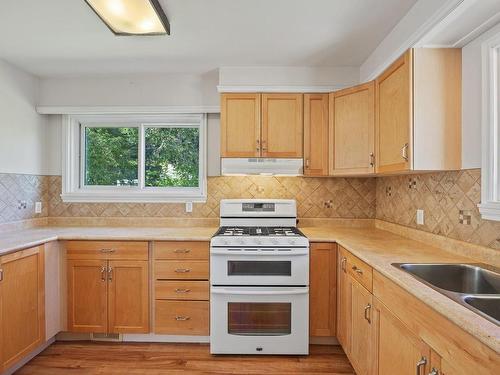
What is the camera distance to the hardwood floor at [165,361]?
7.02 feet

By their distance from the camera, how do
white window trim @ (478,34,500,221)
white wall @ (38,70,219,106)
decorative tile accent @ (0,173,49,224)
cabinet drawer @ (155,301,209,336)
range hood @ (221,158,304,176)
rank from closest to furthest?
white window trim @ (478,34,500,221)
cabinet drawer @ (155,301,209,336)
decorative tile accent @ (0,173,49,224)
range hood @ (221,158,304,176)
white wall @ (38,70,219,106)

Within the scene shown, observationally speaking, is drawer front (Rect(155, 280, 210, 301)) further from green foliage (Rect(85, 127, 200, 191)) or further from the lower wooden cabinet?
green foliage (Rect(85, 127, 200, 191))

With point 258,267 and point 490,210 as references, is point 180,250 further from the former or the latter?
point 490,210

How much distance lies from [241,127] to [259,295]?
1.42m

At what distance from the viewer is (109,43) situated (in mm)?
2309

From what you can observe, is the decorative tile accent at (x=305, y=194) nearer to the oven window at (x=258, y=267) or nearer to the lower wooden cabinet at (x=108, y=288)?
the lower wooden cabinet at (x=108, y=288)

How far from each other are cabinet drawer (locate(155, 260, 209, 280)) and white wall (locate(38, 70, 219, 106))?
1.50m

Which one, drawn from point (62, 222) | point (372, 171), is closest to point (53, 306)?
point (62, 222)

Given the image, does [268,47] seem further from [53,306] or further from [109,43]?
[53,306]

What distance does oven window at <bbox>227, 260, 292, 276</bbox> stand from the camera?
2.31m

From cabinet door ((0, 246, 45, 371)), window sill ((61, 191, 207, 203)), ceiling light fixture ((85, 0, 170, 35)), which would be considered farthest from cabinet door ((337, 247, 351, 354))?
cabinet door ((0, 246, 45, 371))

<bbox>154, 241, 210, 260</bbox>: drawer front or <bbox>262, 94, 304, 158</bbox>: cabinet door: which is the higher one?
<bbox>262, 94, 304, 158</bbox>: cabinet door

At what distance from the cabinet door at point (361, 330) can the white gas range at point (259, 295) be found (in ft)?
1.28

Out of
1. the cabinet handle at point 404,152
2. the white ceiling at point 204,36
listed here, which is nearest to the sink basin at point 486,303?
the cabinet handle at point 404,152
